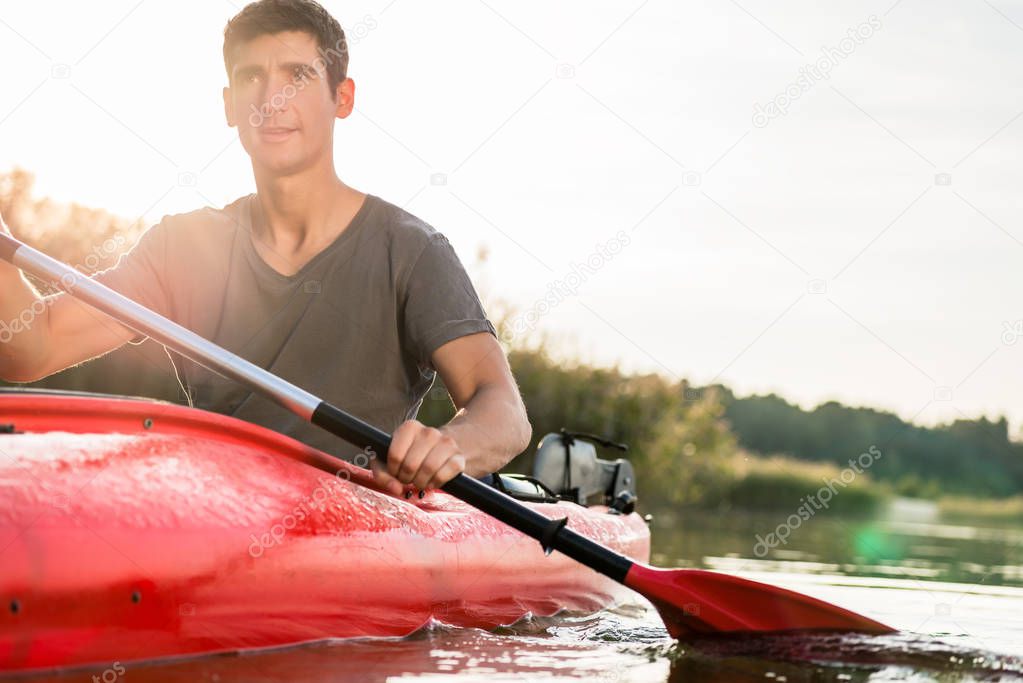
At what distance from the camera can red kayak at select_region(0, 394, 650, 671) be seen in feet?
6.49

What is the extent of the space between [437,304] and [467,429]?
1.28 ft

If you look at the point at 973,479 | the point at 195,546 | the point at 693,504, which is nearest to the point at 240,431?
the point at 195,546

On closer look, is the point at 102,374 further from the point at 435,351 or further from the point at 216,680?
the point at 216,680

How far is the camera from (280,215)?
3.11 meters

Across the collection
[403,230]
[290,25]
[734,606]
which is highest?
[290,25]

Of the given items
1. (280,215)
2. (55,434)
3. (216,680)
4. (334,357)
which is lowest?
(216,680)

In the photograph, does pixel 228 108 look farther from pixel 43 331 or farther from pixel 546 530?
pixel 546 530

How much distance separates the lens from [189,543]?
2180 mm

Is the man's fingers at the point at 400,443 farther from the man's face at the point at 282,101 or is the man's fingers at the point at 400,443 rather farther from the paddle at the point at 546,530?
the man's face at the point at 282,101

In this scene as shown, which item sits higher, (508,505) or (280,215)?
(280,215)

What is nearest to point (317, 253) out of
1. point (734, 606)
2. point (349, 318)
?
point (349, 318)

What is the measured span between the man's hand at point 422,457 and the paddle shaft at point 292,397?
0.25 ft

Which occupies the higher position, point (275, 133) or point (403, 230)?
point (275, 133)

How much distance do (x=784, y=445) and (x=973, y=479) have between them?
1049 cm
